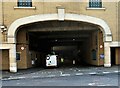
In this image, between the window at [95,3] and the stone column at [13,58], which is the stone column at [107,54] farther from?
the stone column at [13,58]

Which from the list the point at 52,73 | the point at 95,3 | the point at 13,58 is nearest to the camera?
the point at 52,73

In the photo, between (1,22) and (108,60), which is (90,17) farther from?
(1,22)

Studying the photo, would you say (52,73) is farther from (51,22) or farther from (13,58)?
(51,22)

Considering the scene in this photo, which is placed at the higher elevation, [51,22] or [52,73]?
[51,22]

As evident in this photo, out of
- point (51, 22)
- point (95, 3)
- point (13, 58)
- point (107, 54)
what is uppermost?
point (95, 3)

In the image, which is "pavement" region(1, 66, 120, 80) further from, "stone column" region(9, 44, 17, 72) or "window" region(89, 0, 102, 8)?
"window" region(89, 0, 102, 8)

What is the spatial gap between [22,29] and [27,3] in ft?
11.1

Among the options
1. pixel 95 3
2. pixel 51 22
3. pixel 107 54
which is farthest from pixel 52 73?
pixel 95 3

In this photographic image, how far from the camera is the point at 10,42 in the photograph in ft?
101

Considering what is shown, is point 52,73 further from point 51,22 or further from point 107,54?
point 107,54

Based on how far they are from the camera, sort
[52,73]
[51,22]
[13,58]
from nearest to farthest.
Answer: [52,73], [13,58], [51,22]

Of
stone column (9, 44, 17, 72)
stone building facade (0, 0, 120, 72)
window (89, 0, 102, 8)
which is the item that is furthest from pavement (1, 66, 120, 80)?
window (89, 0, 102, 8)

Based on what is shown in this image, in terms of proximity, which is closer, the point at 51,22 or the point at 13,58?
the point at 13,58

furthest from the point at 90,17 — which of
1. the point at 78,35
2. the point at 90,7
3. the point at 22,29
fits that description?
the point at 78,35
